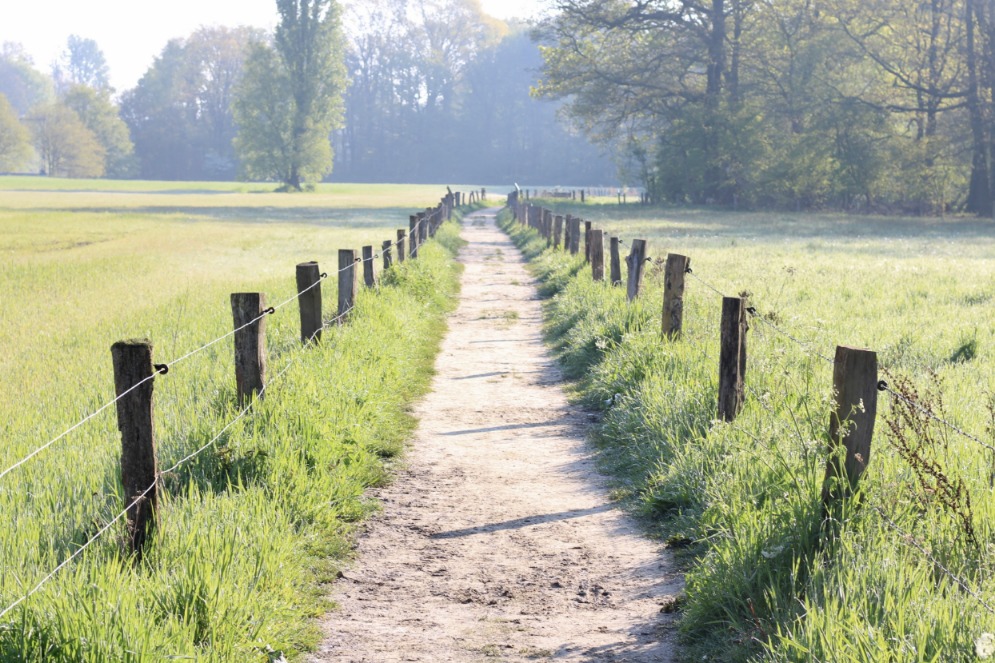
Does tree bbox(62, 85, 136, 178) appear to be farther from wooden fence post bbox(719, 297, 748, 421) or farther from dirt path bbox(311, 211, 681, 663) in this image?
wooden fence post bbox(719, 297, 748, 421)

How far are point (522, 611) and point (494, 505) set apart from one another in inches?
69.1

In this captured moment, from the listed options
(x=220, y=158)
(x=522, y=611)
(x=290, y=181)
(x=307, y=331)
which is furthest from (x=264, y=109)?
(x=522, y=611)

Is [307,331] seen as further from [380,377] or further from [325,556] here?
[325,556]

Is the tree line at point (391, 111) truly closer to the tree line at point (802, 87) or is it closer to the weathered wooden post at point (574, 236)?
the tree line at point (802, 87)

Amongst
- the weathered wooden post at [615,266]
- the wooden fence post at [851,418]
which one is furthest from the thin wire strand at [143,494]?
the weathered wooden post at [615,266]

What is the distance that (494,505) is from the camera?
7.03m

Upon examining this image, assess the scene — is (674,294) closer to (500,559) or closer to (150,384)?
(500,559)

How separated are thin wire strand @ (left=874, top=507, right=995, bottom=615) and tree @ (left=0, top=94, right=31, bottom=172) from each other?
13066 cm

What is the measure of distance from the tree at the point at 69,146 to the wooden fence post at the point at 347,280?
120 m

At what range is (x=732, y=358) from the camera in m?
7.49

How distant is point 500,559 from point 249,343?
8.48ft

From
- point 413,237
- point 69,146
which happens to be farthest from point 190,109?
point 413,237

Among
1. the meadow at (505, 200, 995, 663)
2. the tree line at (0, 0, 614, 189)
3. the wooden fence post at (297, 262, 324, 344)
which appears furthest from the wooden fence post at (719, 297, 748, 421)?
the tree line at (0, 0, 614, 189)

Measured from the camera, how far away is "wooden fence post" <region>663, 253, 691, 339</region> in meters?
10.2
